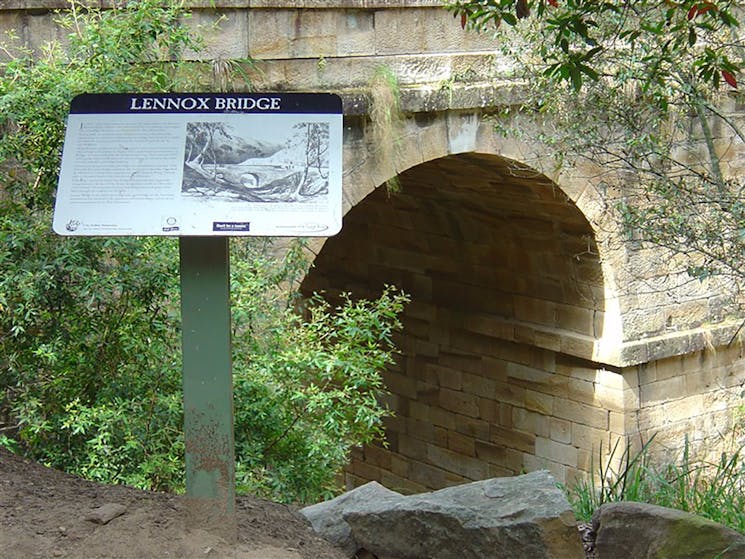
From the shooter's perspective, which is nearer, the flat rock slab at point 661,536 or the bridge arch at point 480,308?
the flat rock slab at point 661,536

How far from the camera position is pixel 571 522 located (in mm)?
4199

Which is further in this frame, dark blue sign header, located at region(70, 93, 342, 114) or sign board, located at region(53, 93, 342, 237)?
dark blue sign header, located at region(70, 93, 342, 114)

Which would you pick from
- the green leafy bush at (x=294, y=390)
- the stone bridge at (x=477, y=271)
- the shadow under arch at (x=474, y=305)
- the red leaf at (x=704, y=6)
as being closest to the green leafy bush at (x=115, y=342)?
the green leafy bush at (x=294, y=390)

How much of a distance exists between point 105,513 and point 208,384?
0.54 meters

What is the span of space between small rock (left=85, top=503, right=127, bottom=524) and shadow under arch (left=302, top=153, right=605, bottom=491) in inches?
216

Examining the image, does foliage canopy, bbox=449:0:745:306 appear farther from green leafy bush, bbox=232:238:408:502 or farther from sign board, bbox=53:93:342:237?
green leafy bush, bbox=232:238:408:502

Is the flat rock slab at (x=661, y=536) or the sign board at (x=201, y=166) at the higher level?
the sign board at (x=201, y=166)

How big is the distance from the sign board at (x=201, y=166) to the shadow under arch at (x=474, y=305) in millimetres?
5175

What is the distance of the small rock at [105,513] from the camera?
3678 millimetres

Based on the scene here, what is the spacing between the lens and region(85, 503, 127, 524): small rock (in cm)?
368

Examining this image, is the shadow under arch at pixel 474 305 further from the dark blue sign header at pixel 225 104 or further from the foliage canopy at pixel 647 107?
the dark blue sign header at pixel 225 104

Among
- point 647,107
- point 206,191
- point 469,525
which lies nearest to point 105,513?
point 206,191

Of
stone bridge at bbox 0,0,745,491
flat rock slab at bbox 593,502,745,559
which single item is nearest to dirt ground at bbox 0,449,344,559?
flat rock slab at bbox 593,502,745,559

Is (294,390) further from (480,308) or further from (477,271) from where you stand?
(480,308)
